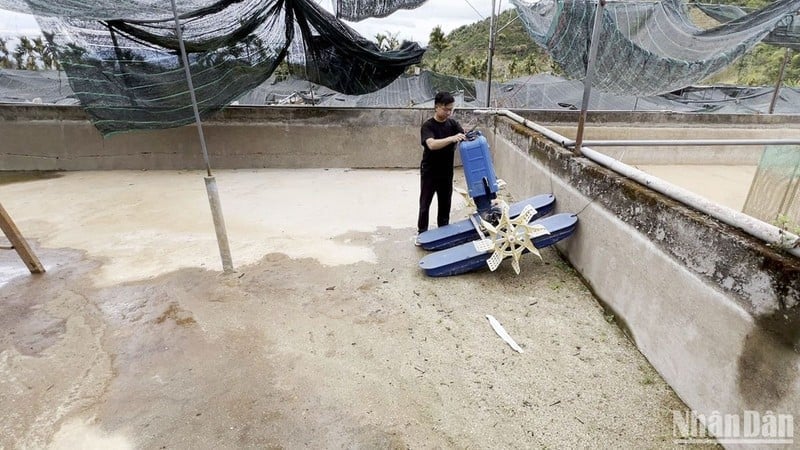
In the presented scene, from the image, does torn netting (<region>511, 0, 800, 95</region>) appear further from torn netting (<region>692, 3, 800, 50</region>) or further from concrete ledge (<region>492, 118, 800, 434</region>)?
concrete ledge (<region>492, 118, 800, 434</region>)

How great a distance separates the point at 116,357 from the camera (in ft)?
7.54

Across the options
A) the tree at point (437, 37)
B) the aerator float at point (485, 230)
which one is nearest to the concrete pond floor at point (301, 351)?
the aerator float at point (485, 230)

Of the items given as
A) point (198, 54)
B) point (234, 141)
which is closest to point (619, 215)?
point (198, 54)

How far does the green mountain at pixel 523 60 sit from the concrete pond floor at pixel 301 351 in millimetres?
4489

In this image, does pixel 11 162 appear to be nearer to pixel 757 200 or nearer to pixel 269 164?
pixel 269 164

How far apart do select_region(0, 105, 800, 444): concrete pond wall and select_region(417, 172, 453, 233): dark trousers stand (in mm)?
951

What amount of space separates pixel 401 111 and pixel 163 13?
3.32 metres

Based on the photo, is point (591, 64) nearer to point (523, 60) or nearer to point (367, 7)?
point (367, 7)

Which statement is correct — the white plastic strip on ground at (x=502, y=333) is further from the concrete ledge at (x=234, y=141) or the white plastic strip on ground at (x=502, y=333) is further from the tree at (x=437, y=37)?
the tree at (x=437, y=37)

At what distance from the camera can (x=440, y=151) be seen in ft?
11.0

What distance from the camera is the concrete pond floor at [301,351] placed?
6.04ft

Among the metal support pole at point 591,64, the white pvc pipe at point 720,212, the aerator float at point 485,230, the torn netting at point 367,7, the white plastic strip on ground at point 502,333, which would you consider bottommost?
the white plastic strip on ground at point 502,333

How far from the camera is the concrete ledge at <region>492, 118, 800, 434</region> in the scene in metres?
1.45

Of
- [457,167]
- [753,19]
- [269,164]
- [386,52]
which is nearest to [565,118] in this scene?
[457,167]
